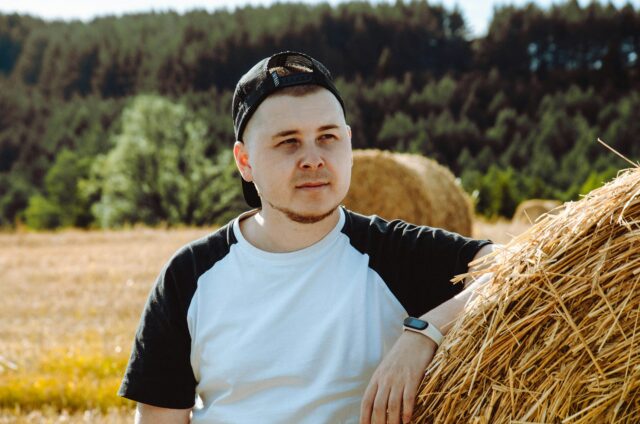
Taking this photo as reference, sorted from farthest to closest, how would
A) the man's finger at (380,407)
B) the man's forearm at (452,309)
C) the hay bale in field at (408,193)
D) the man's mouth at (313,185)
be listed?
1. the hay bale in field at (408,193)
2. the man's mouth at (313,185)
3. the man's forearm at (452,309)
4. the man's finger at (380,407)

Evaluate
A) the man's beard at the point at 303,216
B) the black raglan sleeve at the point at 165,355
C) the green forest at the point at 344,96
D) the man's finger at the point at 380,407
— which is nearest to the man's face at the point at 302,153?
the man's beard at the point at 303,216

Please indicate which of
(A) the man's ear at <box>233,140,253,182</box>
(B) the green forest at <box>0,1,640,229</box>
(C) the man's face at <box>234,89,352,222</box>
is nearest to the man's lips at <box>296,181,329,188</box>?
(C) the man's face at <box>234,89,352,222</box>

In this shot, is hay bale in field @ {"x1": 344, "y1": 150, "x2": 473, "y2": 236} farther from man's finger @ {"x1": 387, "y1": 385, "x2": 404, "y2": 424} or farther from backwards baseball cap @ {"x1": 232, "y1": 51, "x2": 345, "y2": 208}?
man's finger @ {"x1": 387, "y1": 385, "x2": 404, "y2": 424}

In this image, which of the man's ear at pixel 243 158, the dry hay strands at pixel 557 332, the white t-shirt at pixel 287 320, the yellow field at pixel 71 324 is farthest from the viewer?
the yellow field at pixel 71 324

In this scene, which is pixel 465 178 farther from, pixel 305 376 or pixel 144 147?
pixel 305 376

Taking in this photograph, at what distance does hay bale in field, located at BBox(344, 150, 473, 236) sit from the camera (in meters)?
10.8

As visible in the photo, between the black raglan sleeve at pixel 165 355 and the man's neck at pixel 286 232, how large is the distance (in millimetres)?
245

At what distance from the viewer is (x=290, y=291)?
2.13 metres

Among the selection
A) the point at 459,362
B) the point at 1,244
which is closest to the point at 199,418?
the point at 459,362

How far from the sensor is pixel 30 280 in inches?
379

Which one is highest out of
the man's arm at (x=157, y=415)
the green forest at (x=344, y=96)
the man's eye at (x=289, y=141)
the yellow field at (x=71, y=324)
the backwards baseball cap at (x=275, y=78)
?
the green forest at (x=344, y=96)

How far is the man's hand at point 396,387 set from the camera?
5.85ft

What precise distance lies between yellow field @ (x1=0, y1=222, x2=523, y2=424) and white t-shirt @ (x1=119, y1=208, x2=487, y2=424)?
1.70 feet

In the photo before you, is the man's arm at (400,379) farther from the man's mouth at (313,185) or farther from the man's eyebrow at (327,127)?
the man's eyebrow at (327,127)
